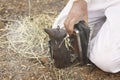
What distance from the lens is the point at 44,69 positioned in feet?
6.53

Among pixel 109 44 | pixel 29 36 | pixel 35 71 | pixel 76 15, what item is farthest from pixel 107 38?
pixel 29 36

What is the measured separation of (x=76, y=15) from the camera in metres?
1.87

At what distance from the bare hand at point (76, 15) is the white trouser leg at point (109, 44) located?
14 centimetres

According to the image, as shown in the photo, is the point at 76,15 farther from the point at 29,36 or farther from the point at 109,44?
the point at 29,36

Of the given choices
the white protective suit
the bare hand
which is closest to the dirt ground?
the white protective suit

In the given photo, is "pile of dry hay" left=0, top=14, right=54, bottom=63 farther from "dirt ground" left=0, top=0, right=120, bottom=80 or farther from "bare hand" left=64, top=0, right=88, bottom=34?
"bare hand" left=64, top=0, right=88, bottom=34

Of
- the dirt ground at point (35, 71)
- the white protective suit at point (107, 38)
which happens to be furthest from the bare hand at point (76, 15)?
the dirt ground at point (35, 71)

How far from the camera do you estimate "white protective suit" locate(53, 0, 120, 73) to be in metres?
1.85

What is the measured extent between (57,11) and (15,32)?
0.41 metres

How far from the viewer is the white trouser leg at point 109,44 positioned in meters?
1.85

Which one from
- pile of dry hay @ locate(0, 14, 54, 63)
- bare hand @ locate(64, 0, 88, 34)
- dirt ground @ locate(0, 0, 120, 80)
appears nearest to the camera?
bare hand @ locate(64, 0, 88, 34)

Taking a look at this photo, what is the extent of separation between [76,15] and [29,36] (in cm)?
53

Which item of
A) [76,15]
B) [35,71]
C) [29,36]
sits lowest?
[35,71]

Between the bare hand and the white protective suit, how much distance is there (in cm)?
10
